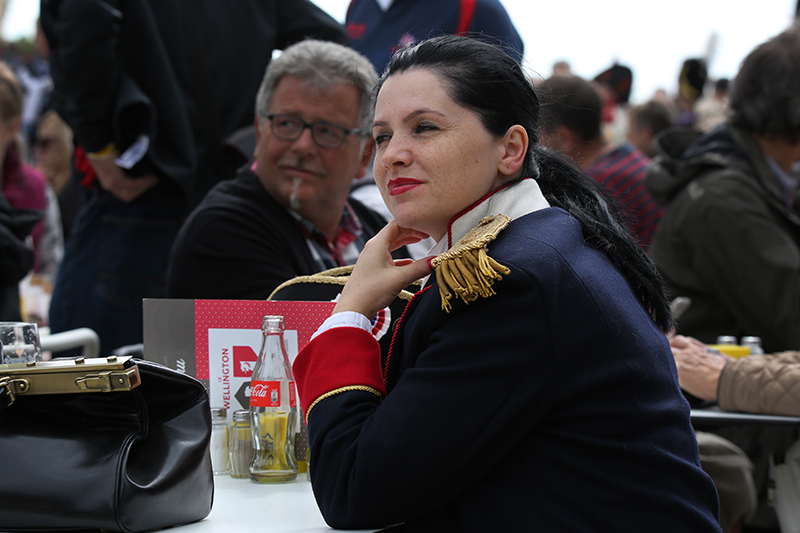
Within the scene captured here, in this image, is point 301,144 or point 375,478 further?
point 301,144

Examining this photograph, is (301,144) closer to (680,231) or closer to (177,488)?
(177,488)

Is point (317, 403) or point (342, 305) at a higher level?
point (342, 305)

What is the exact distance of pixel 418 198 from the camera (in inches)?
54.0

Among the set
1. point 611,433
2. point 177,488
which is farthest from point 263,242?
point 611,433

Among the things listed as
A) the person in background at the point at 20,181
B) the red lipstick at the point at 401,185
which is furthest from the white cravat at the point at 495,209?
the person in background at the point at 20,181

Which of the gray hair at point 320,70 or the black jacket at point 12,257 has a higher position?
the gray hair at point 320,70

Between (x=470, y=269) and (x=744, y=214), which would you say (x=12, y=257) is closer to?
(x=470, y=269)

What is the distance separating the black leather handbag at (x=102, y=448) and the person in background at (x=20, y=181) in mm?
2875

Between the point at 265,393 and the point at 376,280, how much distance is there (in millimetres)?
319

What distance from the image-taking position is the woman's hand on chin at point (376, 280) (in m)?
1.36

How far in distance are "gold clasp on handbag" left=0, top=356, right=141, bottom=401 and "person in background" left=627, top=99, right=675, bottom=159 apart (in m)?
5.71

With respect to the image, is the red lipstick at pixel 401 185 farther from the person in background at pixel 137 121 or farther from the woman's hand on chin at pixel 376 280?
the person in background at pixel 137 121

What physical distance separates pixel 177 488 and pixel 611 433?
678 millimetres

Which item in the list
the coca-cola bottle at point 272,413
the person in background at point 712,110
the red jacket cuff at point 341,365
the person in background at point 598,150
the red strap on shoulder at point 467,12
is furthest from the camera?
the person in background at point 712,110
